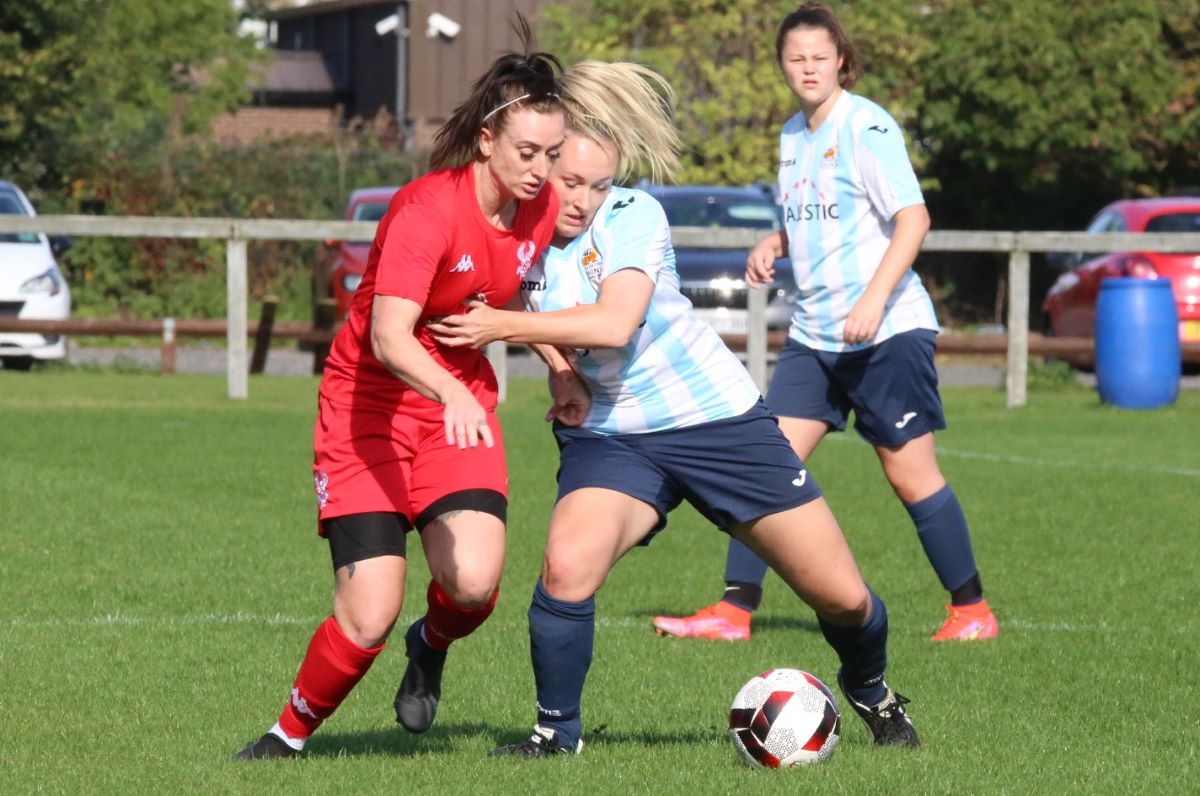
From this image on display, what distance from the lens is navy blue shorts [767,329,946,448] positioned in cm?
703

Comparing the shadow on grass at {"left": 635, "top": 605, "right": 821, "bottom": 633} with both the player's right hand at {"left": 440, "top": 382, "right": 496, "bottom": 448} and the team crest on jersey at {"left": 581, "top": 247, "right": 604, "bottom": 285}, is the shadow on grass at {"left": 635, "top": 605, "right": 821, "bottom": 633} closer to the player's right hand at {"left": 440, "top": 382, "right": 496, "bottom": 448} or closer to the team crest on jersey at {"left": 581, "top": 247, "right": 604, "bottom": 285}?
the team crest on jersey at {"left": 581, "top": 247, "right": 604, "bottom": 285}

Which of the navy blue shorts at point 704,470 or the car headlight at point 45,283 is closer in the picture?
the navy blue shorts at point 704,470

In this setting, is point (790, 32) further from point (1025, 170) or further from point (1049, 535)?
point (1025, 170)

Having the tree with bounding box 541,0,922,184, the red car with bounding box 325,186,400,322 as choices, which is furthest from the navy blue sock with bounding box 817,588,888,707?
the tree with bounding box 541,0,922,184

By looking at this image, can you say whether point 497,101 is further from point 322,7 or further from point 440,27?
point 322,7

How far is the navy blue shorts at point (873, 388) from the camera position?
703cm

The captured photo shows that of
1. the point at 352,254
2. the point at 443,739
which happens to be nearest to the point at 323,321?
the point at 352,254

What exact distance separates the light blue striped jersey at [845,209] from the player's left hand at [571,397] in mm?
2067

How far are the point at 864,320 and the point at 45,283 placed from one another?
1302cm

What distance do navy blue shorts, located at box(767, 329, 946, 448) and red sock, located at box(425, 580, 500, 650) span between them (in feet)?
6.94

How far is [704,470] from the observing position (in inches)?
201

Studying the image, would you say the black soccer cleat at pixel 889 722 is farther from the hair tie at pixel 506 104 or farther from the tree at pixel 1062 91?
the tree at pixel 1062 91

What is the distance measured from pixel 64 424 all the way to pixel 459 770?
9.02 metres

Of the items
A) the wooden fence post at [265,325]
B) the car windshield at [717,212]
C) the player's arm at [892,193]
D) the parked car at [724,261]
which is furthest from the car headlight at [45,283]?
the player's arm at [892,193]
